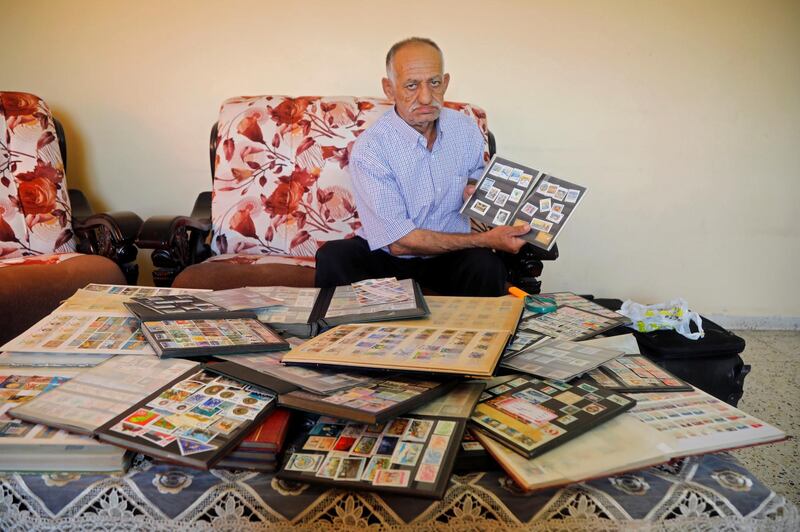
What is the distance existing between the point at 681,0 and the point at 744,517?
8.31ft

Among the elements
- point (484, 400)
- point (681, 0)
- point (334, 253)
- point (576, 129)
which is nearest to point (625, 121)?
point (576, 129)

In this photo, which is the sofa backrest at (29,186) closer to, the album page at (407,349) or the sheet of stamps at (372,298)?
the sheet of stamps at (372,298)

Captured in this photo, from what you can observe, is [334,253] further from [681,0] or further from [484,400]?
[681,0]

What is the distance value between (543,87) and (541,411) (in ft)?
6.98

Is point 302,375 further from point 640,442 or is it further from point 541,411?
point 640,442

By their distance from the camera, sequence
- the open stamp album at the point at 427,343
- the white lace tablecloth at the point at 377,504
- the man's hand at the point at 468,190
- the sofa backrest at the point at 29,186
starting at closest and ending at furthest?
the white lace tablecloth at the point at 377,504 < the open stamp album at the point at 427,343 < the man's hand at the point at 468,190 < the sofa backrest at the point at 29,186

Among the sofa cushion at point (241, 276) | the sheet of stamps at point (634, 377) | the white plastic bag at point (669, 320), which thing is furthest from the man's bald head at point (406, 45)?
the sheet of stamps at point (634, 377)

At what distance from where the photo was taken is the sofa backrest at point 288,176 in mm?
2324

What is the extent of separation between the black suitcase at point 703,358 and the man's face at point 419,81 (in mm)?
951

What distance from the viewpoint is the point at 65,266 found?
2.01 m

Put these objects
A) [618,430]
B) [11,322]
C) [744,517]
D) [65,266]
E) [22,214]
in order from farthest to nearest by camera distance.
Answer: [22,214], [65,266], [11,322], [618,430], [744,517]

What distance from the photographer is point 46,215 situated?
2.34 m

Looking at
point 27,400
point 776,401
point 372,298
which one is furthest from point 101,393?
point 776,401

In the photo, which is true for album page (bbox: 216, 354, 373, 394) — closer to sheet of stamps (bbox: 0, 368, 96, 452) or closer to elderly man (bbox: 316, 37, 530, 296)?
sheet of stamps (bbox: 0, 368, 96, 452)
